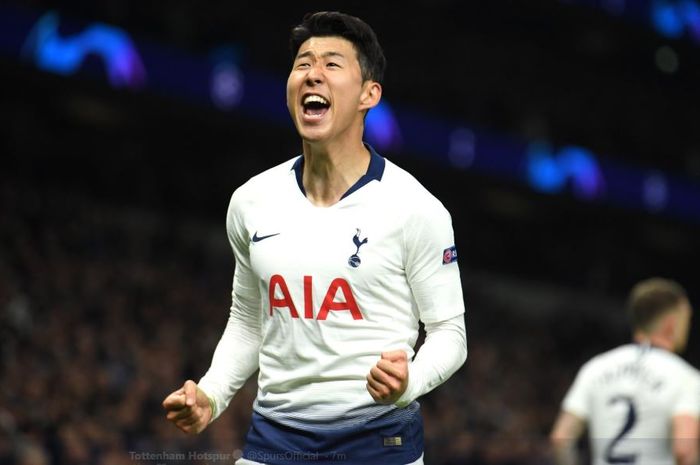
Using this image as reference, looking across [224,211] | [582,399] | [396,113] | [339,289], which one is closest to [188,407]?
[339,289]

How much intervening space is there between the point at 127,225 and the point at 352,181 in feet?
43.8

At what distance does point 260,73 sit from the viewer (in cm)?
1633

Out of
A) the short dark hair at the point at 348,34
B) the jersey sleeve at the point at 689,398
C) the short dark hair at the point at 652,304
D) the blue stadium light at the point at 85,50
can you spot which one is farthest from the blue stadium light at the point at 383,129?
the short dark hair at the point at 348,34

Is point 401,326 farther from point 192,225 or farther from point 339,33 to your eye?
point 192,225

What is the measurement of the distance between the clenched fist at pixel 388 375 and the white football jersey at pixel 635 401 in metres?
2.34

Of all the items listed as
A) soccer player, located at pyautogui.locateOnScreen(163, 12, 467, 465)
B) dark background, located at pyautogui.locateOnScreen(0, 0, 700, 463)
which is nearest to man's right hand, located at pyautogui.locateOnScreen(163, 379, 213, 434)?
soccer player, located at pyautogui.locateOnScreen(163, 12, 467, 465)

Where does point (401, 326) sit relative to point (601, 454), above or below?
above

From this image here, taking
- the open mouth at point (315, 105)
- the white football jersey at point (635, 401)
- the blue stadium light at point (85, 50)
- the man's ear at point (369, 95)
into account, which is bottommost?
the white football jersey at point (635, 401)

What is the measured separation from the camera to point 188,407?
11.5 feet

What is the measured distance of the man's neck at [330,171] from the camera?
3.69m

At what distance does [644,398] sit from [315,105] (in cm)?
237

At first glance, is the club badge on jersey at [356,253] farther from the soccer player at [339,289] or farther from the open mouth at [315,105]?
the open mouth at [315,105]

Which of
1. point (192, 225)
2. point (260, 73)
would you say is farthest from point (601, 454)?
point (192, 225)

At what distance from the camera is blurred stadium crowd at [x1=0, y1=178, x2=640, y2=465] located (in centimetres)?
874
